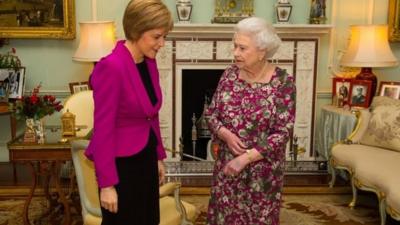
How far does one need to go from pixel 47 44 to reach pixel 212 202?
3.31m

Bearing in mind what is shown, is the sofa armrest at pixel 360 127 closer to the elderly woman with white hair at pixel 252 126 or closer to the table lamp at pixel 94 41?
the elderly woman with white hair at pixel 252 126

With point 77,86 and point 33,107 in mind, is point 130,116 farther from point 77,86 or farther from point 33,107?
point 77,86

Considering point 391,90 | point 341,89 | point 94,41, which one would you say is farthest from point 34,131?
point 391,90

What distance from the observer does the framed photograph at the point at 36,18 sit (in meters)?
4.77

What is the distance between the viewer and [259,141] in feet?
7.30

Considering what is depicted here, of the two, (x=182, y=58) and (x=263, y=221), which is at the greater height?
(x=182, y=58)

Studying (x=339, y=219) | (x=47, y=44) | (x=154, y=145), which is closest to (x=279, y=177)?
(x=154, y=145)

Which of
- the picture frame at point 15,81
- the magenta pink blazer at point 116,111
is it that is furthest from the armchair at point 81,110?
the magenta pink blazer at point 116,111

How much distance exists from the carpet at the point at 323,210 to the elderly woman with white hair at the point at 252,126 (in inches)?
51.8

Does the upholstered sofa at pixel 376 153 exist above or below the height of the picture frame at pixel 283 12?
below

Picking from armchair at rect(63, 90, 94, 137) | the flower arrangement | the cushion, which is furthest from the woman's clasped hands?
the cushion

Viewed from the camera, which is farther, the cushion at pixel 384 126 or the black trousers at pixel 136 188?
the cushion at pixel 384 126

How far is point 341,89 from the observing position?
4.79 metres

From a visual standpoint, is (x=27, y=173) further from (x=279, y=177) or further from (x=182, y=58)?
(x=279, y=177)
